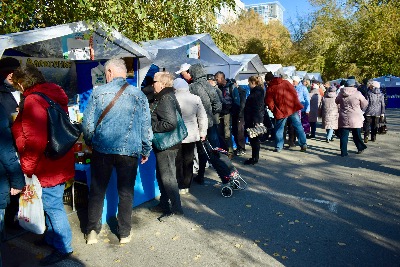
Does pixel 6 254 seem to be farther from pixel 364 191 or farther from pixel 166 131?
pixel 364 191

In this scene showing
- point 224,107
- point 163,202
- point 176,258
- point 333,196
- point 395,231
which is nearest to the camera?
point 176,258

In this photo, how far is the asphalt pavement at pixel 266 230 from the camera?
3.66m

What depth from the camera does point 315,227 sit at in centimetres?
437

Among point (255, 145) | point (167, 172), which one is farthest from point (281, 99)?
point (167, 172)

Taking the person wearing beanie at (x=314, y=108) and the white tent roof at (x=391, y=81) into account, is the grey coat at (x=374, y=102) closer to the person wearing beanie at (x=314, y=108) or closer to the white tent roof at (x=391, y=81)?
the person wearing beanie at (x=314, y=108)

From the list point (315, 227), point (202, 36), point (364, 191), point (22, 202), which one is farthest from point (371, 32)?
point (22, 202)

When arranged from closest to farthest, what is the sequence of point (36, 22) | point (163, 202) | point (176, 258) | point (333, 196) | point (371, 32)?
point (176, 258), point (163, 202), point (333, 196), point (36, 22), point (371, 32)

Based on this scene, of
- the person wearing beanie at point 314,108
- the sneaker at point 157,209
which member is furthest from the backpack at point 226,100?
the person wearing beanie at point 314,108

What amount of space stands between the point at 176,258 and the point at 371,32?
2613 cm

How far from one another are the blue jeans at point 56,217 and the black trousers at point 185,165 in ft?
6.38

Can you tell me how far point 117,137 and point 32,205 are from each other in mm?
992

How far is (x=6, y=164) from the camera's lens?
→ 9.50ft

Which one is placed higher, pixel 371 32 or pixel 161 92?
pixel 371 32

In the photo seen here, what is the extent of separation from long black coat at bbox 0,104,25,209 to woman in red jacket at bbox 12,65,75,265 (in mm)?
237
